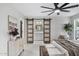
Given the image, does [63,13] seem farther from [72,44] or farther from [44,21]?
[72,44]

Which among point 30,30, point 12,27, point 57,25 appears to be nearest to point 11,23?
point 12,27

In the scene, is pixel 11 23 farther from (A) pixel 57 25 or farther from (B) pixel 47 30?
(A) pixel 57 25

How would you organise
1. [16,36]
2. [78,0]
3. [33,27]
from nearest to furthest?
[78,0]
[33,27]
[16,36]

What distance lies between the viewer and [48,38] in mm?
2277

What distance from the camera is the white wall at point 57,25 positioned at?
217cm

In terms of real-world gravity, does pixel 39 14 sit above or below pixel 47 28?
above

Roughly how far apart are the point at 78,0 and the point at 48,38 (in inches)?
41.5

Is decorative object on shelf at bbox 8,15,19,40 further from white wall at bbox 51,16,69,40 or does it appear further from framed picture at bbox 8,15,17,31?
white wall at bbox 51,16,69,40

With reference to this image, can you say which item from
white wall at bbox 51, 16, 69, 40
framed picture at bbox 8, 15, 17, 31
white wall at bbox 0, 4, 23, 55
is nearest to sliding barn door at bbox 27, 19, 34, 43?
white wall at bbox 0, 4, 23, 55

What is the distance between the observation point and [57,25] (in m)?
2.25

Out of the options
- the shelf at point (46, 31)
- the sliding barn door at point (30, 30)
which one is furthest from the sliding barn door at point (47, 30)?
the sliding barn door at point (30, 30)

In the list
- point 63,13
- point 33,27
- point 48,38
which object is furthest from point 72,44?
point 33,27

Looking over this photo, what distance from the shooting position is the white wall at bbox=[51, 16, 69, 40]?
85.5 inches

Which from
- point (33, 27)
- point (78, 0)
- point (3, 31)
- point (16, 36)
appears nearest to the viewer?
point (78, 0)
